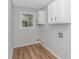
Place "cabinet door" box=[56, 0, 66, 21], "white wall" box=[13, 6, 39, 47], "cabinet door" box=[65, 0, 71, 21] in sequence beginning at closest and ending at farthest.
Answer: "cabinet door" box=[65, 0, 71, 21] < "cabinet door" box=[56, 0, 66, 21] < "white wall" box=[13, 6, 39, 47]

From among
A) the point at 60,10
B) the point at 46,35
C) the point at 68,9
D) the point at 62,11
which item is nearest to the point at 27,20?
the point at 46,35

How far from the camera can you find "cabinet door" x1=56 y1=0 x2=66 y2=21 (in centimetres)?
243

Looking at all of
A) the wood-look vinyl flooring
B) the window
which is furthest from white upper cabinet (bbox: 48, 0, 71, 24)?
the window

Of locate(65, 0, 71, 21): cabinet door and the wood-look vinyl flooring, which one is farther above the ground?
locate(65, 0, 71, 21): cabinet door

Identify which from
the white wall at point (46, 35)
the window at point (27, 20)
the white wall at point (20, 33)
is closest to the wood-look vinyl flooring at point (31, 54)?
the white wall at point (46, 35)

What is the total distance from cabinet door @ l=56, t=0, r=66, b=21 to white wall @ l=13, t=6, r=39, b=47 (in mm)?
2637

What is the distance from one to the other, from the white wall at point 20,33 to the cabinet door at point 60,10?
2.64 meters

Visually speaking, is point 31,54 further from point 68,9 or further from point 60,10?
point 68,9

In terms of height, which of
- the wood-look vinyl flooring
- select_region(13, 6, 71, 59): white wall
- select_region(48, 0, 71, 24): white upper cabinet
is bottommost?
the wood-look vinyl flooring

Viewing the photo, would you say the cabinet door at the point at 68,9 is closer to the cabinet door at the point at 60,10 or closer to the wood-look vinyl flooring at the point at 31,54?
the cabinet door at the point at 60,10

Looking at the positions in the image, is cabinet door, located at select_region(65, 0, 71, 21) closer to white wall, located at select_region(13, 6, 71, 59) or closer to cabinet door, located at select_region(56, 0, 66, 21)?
cabinet door, located at select_region(56, 0, 66, 21)

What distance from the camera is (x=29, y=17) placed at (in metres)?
5.02

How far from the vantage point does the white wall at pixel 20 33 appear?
4500 millimetres

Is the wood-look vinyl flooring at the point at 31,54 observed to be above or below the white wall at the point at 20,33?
below
